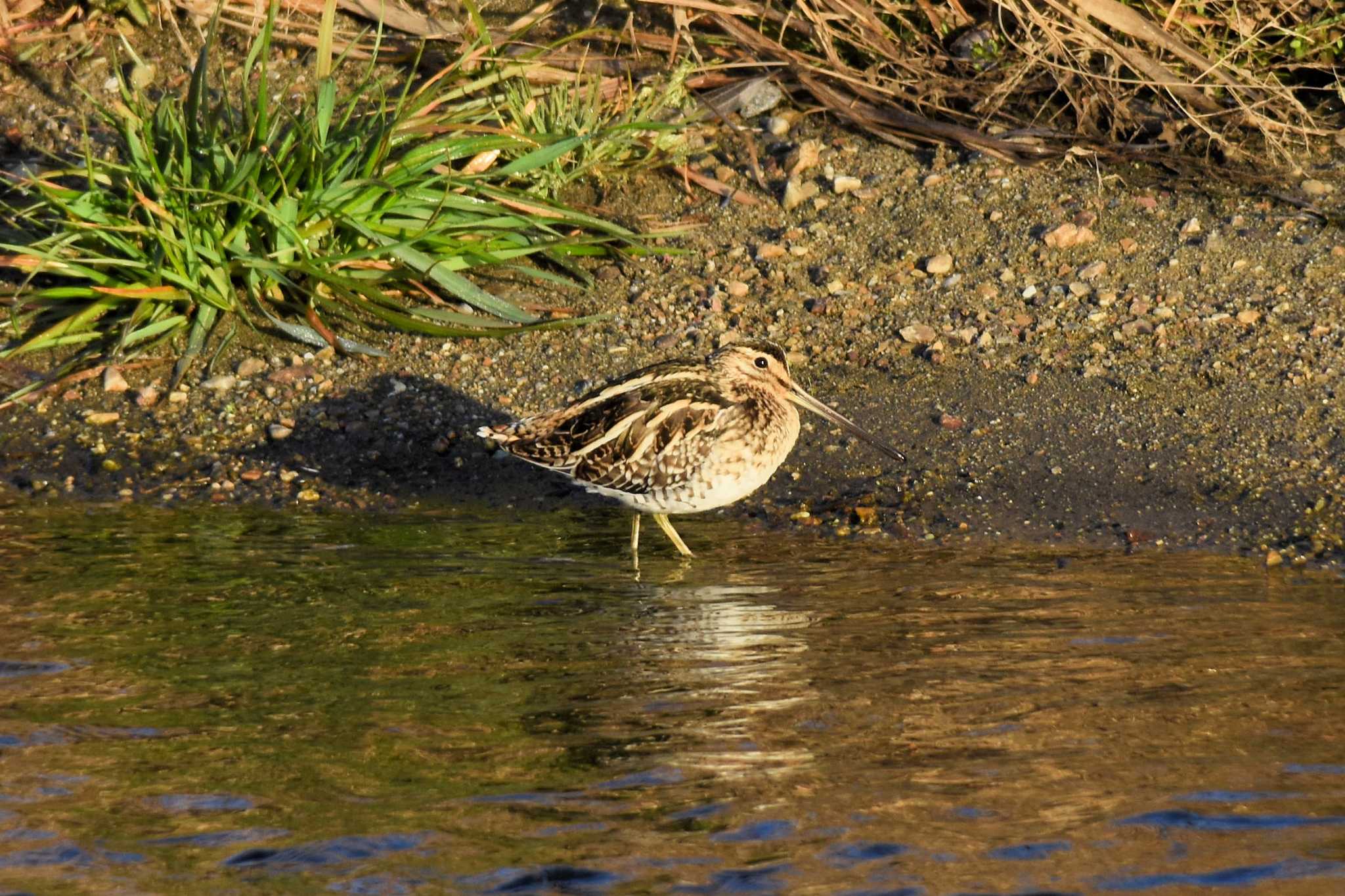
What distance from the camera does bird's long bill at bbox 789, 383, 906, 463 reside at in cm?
705

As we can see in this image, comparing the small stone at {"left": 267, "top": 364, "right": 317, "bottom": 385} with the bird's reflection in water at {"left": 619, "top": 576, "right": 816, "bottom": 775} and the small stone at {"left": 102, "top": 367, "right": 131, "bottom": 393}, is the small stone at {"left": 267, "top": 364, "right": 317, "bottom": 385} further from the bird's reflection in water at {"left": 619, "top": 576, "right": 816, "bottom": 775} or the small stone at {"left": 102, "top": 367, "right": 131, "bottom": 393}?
the bird's reflection in water at {"left": 619, "top": 576, "right": 816, "bottom": 775}

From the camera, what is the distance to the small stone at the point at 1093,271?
820 cm

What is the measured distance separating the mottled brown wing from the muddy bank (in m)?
0.61

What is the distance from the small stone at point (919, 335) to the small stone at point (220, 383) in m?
3.12

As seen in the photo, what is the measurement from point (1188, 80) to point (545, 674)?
5.27m

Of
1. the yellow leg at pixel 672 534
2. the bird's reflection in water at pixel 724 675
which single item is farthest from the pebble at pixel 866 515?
the bird's reflection in water at pixel 724 675

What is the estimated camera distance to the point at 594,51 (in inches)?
382

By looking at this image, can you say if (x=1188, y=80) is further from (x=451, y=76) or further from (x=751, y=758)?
(x=751, y=758)

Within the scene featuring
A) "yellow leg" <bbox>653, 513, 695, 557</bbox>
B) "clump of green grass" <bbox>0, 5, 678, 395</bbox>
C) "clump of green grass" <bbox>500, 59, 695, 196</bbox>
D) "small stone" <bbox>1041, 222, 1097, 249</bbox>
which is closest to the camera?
"yellow leg" <bbox>653, 513, 695, 557</bbox>

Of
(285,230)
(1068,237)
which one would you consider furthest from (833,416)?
(285,230)

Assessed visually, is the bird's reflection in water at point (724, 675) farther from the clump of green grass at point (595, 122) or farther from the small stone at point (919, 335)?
the clump of green grass at point (595, 122)

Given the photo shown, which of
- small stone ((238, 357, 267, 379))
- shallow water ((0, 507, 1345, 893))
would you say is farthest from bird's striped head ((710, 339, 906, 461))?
small stone ((238, 357, 267, 379))

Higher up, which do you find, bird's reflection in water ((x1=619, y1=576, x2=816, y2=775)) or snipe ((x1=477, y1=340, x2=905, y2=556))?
snipe ((x1=477, y1=340, x2=905, y2=556))

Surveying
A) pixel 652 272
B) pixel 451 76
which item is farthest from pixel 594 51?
pixel 652 272
